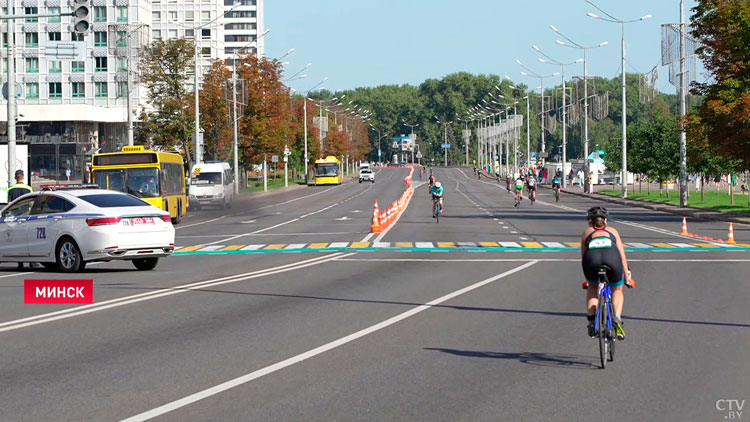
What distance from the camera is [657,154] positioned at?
7169 centimetres

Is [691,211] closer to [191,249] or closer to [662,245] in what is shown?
[662,245]

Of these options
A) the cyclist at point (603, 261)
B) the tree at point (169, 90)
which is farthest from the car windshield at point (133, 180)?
the tree at point (169, 90)

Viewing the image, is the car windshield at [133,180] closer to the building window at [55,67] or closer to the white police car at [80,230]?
the white police car at [80,230]

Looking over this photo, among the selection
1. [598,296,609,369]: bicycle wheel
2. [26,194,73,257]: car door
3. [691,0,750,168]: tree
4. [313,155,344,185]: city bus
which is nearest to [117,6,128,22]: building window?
[313,155,344,185]: city bus

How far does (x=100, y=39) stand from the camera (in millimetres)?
125562

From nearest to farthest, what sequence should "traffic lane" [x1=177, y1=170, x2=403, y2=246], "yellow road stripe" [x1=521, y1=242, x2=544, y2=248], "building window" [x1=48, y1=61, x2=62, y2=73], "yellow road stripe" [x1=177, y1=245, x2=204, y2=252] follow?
"yellow road stripe" [x1=521, y1=242, x2=544, y2=248], "yellow road stripe" [x1=177, y1=245, x2=204, y2=252], "traffic lane" [x1=177, y1=170, x2=403, y2=246], "building window" [x1=48, y1=61, x2=62, y2=73]

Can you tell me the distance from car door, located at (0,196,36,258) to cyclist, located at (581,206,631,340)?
14299 mm

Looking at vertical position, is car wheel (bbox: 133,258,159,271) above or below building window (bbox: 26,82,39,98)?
below

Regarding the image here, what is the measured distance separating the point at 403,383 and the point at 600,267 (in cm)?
228

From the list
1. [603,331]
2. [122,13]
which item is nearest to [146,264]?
[603,331]

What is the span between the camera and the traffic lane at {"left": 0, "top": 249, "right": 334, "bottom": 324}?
16.2 metres

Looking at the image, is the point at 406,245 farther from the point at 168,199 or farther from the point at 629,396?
the point at 629,396

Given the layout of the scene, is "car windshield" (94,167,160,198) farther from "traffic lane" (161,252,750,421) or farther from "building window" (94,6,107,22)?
"building window" (94,6,107,22)

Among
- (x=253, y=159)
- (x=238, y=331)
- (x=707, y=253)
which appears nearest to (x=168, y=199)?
(x=707, y=253)
